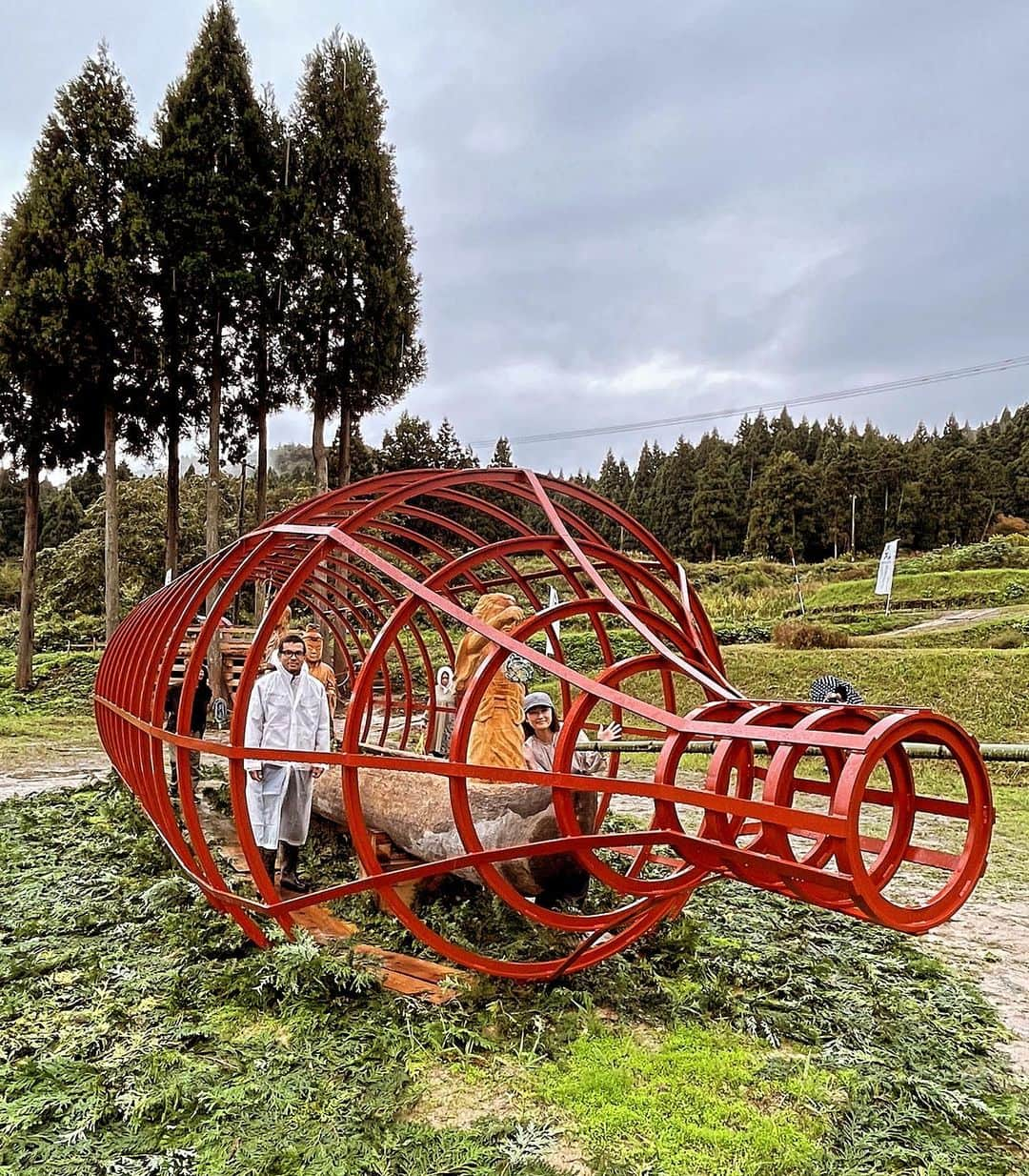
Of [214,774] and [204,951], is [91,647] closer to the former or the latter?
[214,774]

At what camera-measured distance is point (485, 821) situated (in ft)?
12.5

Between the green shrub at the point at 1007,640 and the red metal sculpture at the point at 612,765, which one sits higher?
the red metal sculpture at the point at 612,765

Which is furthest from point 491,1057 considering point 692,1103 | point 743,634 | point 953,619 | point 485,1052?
point 953,619

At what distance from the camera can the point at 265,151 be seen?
1255 centimetres

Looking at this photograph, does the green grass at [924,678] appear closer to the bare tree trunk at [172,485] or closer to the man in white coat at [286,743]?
the man in white coat at [286,743]

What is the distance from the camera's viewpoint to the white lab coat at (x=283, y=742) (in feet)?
15.4

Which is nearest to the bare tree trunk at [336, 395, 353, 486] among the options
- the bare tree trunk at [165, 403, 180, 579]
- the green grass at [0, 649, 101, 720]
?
the bare tree trunk at [165, 403, 180, 579]

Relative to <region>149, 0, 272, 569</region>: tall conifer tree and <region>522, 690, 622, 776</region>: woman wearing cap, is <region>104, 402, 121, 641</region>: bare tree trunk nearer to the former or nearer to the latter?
<region>149, 0, 272, 569</region>: tall conifer tree

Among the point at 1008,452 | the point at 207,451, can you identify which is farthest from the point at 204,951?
the point at 1008,452

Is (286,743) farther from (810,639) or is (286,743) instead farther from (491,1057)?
(810,639)

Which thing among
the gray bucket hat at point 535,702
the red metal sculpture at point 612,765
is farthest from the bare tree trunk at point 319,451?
the gray bucket hat at point 535,702

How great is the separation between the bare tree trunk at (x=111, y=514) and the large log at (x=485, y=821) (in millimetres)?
9330

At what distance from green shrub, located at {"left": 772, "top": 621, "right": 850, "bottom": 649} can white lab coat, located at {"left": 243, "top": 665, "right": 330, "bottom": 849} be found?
40.9 ft

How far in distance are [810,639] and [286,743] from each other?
1291cm
